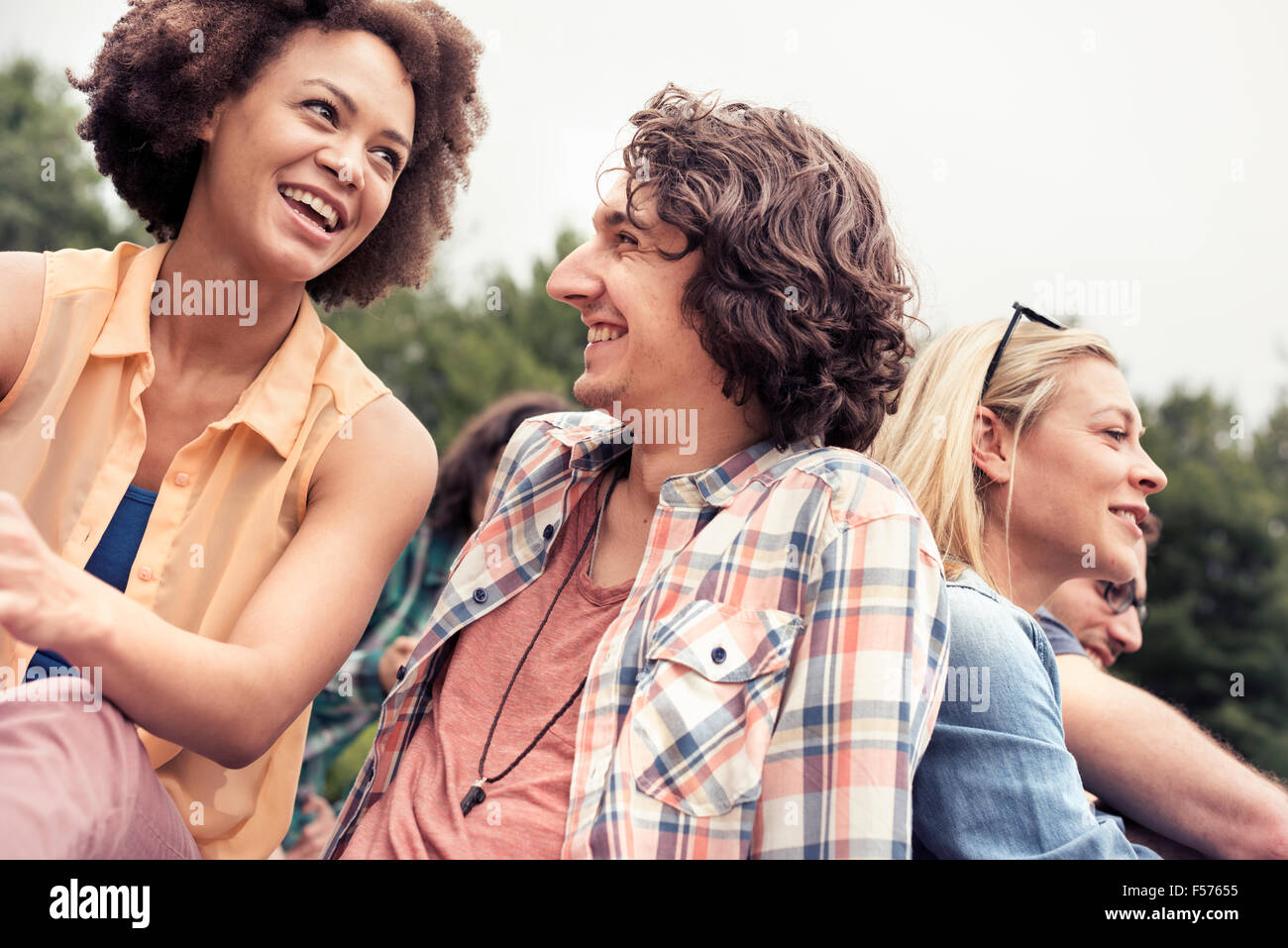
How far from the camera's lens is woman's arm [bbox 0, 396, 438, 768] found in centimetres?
174

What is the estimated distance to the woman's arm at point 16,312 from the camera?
233 centimetres

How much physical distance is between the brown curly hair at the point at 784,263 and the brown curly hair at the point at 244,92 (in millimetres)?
569

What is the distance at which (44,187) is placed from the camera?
25.1 meters

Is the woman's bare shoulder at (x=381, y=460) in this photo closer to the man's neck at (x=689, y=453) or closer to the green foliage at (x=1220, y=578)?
the man's neck at (x=689, y=453)

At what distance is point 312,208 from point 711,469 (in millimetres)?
1031

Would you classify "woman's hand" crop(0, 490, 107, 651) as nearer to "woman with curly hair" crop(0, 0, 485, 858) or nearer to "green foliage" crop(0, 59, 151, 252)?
"woman with curly hair" crop(0, 0, 485, 858)

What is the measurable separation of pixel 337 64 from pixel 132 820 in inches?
62.8

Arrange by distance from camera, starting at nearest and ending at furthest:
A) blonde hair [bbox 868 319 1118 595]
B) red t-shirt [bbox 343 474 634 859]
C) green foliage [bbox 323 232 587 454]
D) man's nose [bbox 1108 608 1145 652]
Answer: red t-shirt [bbox 343 474 634 859]
blonde hair [bbox 868 319 1118 595]
man's nose [bbox 1108 608 1145 652]
green foliage [bbox 323 232 587 454]

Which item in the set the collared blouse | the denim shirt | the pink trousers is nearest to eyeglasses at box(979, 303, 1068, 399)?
the denim shirt

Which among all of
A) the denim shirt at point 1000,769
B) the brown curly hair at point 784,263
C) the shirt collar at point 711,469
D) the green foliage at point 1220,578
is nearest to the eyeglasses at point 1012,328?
the brown curly hair at point 784,263

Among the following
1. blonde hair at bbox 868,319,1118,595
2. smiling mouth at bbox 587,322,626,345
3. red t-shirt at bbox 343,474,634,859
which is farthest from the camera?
blonde hair at bbox 868,319,1118,595

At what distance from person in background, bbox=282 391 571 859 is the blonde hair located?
60.9 inches

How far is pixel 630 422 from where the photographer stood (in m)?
2.62
